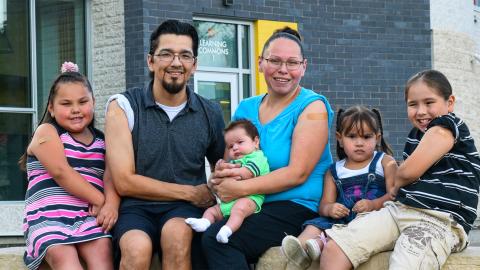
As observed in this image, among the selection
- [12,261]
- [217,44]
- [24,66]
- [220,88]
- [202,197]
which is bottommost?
[12,261]

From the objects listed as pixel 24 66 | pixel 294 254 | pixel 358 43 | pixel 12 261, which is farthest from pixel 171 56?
pixel 358 43

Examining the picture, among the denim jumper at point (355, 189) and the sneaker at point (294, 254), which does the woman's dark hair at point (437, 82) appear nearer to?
the denim jumper at point (355, 189)

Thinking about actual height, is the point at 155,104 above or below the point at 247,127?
above

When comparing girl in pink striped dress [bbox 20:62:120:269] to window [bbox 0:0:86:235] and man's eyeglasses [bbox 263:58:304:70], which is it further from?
window [bbox 0:0:86:235]

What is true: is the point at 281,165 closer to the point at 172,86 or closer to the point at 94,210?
the point at 172,86

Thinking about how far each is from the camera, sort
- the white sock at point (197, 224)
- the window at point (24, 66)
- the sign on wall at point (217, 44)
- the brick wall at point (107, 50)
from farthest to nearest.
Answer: the sign on wall at point (217, 44) < the brick wall at point (107, 50) < the window at point (24, 66) < the white sock at point (197, 224)

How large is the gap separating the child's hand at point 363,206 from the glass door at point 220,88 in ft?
27.0

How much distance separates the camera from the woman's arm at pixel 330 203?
5004mm

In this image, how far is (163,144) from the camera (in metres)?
5.21

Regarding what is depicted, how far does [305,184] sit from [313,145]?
24 cm

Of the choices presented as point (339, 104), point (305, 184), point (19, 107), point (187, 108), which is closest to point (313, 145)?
point (305, 184)

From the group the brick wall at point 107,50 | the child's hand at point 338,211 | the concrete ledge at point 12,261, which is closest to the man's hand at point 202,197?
the child's hand at point 338,211

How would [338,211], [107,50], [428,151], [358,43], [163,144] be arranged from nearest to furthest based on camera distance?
1. [428,151]
2. [338,211]
3. [163,144]
4. [107,50]
5. [358,43]

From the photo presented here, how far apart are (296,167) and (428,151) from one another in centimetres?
72
